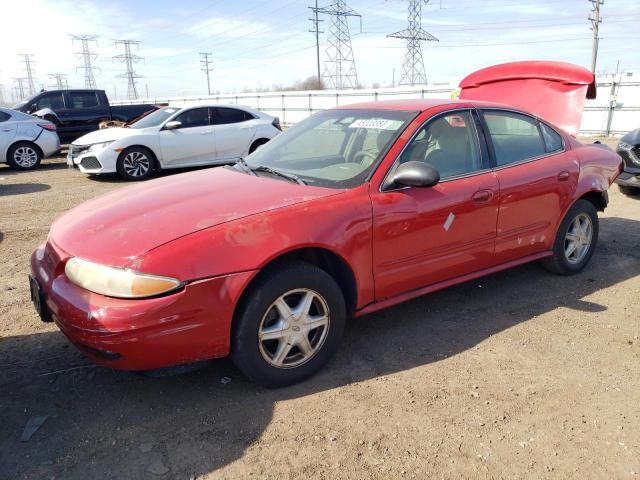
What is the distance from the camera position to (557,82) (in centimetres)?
585

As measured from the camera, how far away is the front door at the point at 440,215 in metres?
3.17

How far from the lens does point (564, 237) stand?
4.38 m

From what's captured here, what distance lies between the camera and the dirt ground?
7.72 feet

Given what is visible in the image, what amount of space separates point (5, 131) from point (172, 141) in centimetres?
409

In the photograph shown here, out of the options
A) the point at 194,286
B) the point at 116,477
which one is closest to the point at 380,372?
the point at 194,286

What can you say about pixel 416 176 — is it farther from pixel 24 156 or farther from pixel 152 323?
pixel 24 156

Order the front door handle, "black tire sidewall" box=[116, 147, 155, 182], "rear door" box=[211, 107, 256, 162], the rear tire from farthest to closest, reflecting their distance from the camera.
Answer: the rear tire
"rear door" box=[211, 107, 256, 162]
"black tire sidewall" box=[116, 147, 155, 182]
the front door handle

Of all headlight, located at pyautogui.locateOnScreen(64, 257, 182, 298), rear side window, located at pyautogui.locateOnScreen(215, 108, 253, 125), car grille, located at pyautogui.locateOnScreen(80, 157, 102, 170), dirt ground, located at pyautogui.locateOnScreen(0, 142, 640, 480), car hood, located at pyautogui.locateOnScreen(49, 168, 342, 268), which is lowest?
dirt ground, located at pyautogui.locateOnScreen(0, 142, 640, 480)

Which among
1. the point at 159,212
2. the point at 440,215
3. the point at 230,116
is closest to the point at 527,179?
the point at 440,215

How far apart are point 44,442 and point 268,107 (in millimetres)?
28826

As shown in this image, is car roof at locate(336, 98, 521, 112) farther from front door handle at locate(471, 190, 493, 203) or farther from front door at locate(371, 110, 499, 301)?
front door handle at locate(471, 190, 493, 203)

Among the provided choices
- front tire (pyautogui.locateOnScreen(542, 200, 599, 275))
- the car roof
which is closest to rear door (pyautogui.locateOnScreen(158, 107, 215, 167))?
the car roof

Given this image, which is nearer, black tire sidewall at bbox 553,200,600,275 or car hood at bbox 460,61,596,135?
black tire sidewall at bbox 553,200,600,275

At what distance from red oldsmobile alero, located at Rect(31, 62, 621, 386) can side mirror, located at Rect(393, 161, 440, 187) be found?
0.01 meters
